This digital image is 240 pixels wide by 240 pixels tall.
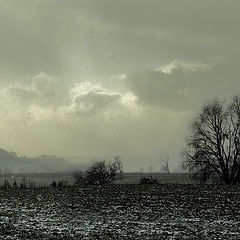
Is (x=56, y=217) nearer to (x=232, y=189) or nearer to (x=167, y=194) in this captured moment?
(x=167, y=194)

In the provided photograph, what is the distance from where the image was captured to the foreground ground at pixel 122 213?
91.5ft

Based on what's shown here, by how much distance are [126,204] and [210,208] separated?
23.9 feet

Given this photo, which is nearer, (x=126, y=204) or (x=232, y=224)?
(x=232, y=224)

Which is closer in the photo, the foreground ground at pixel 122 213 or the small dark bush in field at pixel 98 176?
the foreground ground at pixel 122 213

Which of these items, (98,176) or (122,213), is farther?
(98,176)

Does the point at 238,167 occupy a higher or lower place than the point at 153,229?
higher

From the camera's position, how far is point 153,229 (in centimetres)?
2931

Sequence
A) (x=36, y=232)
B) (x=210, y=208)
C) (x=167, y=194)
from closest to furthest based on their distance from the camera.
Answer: (x=36, y=232), (x=210, y=208), (x=167, y=194)

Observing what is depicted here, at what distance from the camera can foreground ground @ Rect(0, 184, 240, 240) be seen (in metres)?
27.9

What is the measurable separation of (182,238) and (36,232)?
8.48 m

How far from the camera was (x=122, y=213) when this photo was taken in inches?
1459

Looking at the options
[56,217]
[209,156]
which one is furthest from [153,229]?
[209,156]

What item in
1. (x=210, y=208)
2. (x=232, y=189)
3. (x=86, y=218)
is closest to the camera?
(x=86, y=218)

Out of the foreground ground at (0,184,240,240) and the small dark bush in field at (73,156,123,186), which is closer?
the foreground ground at (0,184,240,240)
